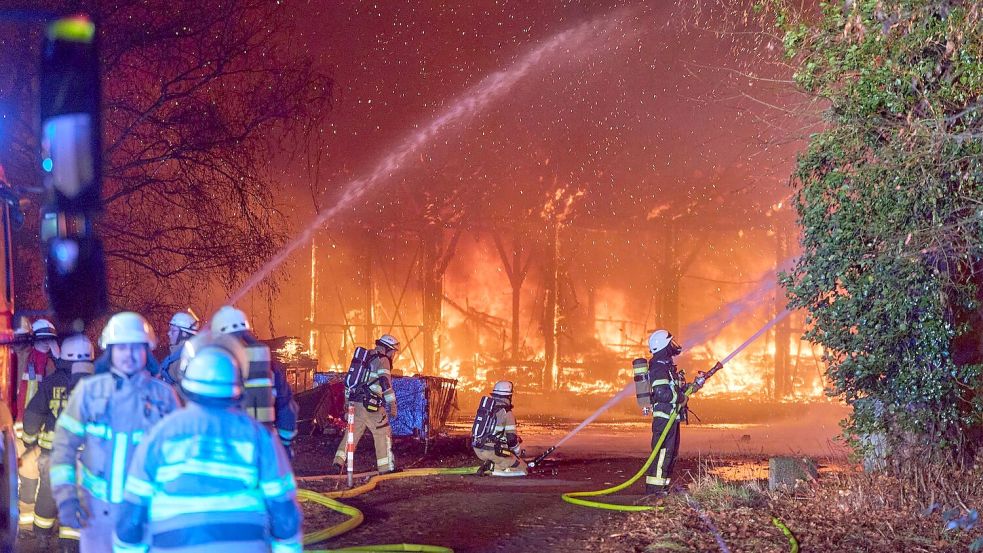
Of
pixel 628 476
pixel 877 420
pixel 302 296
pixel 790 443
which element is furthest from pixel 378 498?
pixel 302 296

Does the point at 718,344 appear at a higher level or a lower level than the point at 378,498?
→ higher

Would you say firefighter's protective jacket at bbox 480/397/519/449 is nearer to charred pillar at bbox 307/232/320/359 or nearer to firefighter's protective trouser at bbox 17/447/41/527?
firefighter's protective trouser at bbox 17/447/41/527

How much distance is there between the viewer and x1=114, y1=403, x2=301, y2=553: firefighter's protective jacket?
3305 mm

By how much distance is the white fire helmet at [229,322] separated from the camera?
6.21 metres

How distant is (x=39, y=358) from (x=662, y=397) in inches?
258

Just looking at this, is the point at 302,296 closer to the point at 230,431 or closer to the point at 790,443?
the point at 790,443

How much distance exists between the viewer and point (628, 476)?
39.5 ft

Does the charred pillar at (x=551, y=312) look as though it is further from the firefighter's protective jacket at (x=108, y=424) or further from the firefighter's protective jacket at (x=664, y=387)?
the firefighter's protective jacket at (x=108, y=424)

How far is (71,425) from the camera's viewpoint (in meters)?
4.55

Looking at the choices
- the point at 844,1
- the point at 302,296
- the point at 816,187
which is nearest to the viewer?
the point at 844,1

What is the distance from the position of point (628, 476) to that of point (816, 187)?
4.92 m

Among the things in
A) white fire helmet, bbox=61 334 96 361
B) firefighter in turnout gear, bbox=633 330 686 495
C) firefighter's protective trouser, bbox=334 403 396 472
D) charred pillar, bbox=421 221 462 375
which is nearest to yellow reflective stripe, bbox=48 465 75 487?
white fire helmet, bbox=61 334 96 361

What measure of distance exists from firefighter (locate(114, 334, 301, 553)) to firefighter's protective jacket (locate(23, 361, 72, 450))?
3.96m

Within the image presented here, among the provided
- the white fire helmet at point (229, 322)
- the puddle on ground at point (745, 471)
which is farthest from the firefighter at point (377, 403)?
the white fire helmet at point (229, 322)
